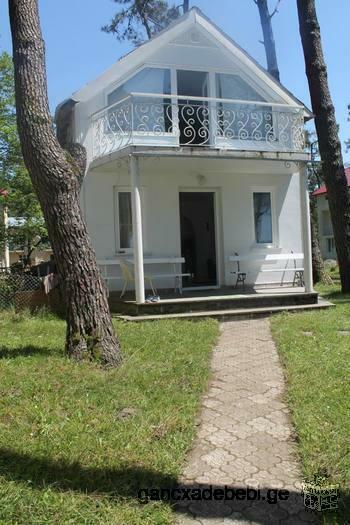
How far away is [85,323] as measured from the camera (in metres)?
6.29

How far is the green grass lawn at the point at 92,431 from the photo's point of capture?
3248 millimetres

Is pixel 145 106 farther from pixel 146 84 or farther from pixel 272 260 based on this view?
pixel 272 260

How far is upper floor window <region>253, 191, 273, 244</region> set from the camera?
1402 centimetres

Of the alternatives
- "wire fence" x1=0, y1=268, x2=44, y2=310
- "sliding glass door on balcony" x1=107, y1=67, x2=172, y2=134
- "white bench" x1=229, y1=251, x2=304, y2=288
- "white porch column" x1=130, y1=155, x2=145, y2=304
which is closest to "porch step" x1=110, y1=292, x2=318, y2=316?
"white porch column" x1=130, y1=155, x2=145, y2=304

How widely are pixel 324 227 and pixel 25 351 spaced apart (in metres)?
32.0

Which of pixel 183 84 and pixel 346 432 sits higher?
pixel 183 84

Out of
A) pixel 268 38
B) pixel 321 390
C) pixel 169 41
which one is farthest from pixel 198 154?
pixel 268 38

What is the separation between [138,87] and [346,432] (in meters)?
10.5

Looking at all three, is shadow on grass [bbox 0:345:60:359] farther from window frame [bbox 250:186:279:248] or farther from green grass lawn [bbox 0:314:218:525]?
window frame [bbox 250:186:279:248]

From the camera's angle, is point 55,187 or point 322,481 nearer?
point 322,481

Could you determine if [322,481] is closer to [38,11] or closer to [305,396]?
[305,396]

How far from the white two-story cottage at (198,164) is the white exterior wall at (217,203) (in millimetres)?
25

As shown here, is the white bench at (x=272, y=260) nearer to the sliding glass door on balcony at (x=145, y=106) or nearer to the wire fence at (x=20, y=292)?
the sliding glass door on balcony at (x=145, y=106)

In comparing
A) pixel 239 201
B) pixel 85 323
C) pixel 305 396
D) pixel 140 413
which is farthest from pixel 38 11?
pixel 239 201
